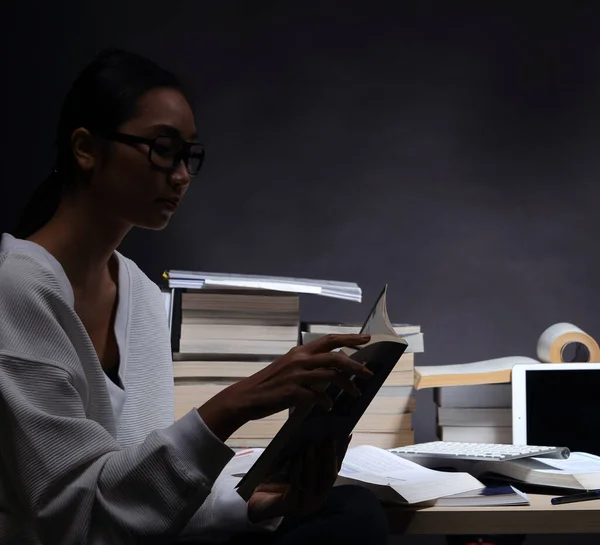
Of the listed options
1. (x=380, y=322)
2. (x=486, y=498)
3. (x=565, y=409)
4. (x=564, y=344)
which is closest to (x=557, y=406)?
(x=565, y=409)

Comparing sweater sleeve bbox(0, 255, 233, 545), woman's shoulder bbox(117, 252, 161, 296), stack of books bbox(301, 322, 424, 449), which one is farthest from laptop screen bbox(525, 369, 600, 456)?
sweater sleeve bbox(0, 255, 233, 545)

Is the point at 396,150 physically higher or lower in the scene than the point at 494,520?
higher

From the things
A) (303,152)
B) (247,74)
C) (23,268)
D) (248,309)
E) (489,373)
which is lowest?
(489,373)

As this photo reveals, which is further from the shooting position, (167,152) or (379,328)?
(167,152)

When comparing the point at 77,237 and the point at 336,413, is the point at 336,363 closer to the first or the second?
the point at 336,413

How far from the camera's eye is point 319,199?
1898mm

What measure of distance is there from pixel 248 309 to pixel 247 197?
1.35 ft

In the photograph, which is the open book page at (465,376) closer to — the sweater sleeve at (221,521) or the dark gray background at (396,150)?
the dark gray background at (396,150)

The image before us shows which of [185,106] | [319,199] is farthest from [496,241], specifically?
[185,106]

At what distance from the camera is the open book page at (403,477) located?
1134 mm

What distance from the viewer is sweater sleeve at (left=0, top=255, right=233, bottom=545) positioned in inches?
32.7

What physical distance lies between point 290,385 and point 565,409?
0.89 m

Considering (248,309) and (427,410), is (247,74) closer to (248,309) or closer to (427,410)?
(248,309)

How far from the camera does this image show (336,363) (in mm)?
821
